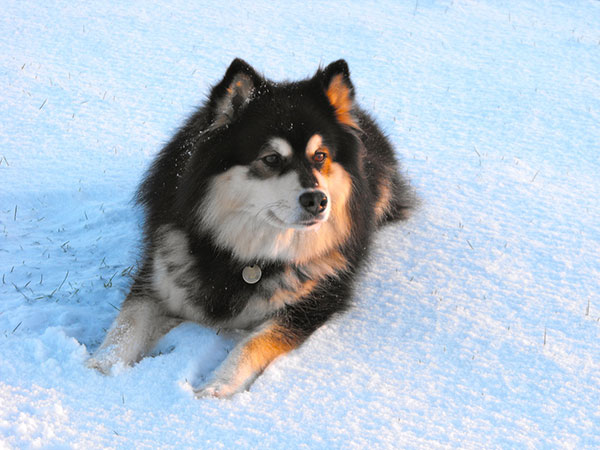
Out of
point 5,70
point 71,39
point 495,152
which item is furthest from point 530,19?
point 5,70

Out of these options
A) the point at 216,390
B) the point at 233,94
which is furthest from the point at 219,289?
the point at 233,94

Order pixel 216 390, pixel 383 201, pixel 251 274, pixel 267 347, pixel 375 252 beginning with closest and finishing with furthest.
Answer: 1. pixel 216 390
2. pixel 267 347
3. pixel 251 274
4. pixel 375 252
5. pixel 383 201

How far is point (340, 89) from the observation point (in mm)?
3322

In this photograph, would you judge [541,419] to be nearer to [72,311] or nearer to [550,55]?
[72,311]

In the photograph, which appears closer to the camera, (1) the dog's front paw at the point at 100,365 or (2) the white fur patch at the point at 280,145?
(1) the dog's front paw at the point at 100,365

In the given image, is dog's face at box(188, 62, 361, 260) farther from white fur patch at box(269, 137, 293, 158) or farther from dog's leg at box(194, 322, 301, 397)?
dog's leg at box(194, 322, 301, 397)

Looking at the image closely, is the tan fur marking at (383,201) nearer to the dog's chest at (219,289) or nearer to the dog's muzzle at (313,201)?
the dog's chest at (219,289)

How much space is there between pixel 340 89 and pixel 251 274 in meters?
1.17

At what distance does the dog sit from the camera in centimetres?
302

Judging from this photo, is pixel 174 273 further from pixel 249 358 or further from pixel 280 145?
pixel 280 145

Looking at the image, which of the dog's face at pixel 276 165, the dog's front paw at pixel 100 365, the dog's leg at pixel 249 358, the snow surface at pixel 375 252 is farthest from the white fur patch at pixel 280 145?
the dog's front paw at pixel 100 365

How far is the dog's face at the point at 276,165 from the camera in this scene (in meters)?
3.00

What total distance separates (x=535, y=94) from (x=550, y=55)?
170 cm

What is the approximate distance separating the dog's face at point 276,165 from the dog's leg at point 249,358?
44cm
